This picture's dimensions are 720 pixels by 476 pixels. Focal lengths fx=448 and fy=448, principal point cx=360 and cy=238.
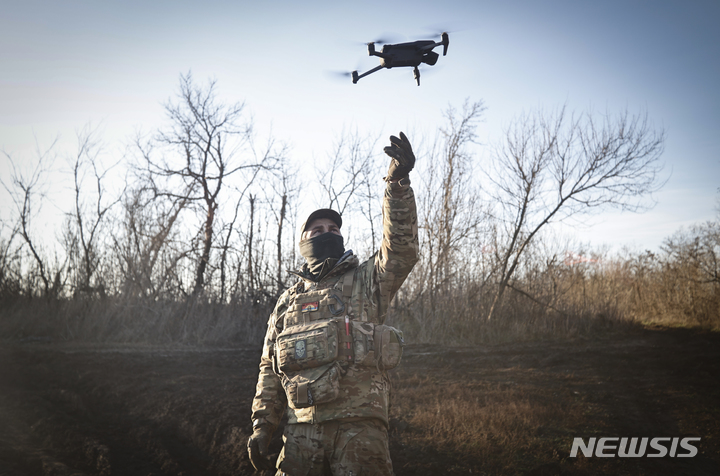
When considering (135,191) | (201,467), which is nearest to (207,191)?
(135,191)

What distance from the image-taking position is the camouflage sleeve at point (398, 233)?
2.40 metres

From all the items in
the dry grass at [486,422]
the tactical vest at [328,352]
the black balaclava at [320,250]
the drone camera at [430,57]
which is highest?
the drone camera at [430,57]

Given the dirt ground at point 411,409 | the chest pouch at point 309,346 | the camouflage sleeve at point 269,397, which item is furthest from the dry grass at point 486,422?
the chest pouch at point 309,346

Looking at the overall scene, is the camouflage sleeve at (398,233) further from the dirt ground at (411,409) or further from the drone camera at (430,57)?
the dirt ground at (411,409)

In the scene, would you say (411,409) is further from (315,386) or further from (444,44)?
(444,44)

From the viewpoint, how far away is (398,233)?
2396mm

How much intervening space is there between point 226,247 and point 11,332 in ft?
17.2

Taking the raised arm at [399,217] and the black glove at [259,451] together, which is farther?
the black glove at [259,451]

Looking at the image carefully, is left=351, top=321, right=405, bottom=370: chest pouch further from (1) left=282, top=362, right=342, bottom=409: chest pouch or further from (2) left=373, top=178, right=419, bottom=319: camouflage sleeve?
(2) left=373, top=178, right=419, bottom=319: camouflage sleeve

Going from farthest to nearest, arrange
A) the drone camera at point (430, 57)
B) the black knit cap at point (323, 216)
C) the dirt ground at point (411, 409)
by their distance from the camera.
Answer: the dirt ground at point (411, 409) < the drone camera at point (430, 57) < the black knit cap at point (323, 216)

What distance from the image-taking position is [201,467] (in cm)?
400

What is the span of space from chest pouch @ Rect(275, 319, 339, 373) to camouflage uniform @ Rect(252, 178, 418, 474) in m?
0.14

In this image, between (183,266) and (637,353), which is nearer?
(637,353)

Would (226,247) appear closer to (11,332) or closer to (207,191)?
(207,191)
